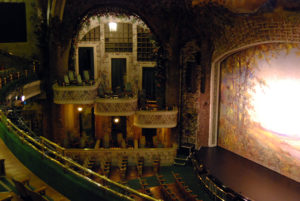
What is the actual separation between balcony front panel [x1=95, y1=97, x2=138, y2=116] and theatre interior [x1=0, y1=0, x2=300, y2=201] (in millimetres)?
44

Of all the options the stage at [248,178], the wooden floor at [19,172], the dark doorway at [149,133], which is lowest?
the stage at [248,178]

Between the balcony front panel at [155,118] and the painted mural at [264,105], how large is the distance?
2407 millimetres

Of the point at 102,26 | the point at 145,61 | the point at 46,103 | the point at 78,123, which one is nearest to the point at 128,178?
the point at 78,123

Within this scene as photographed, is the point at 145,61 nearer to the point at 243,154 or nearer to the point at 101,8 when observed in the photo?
the point at 101,8

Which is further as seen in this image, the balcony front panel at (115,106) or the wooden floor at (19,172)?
the balcony front panel at (115,106)

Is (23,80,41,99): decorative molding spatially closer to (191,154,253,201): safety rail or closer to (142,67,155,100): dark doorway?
(142,67,155,100): dark doorway

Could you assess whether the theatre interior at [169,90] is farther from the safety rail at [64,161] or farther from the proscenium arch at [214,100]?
the safety rail at [64,161]

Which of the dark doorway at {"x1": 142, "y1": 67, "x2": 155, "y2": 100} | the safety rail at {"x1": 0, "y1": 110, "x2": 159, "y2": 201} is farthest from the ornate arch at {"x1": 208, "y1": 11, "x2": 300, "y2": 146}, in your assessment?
the safety rail at {"x1": 0, "y1": 110, "x2": 159, "y2": 201}

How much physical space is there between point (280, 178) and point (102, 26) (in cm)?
1110

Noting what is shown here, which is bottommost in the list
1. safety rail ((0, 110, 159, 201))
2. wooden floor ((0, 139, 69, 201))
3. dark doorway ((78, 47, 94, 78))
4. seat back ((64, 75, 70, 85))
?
wooden floor ((0, 139, 69, 201))

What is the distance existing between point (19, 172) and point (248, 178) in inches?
330

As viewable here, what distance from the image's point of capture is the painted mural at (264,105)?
11711 millimetres

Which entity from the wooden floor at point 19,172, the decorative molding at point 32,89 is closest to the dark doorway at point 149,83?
the decorative molding at point 32,89

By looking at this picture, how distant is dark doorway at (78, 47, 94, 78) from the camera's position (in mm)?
17750
